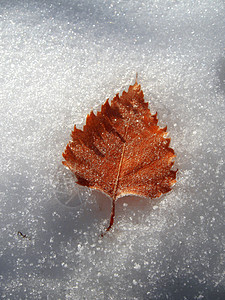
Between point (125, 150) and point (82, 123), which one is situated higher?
point (82, 123)

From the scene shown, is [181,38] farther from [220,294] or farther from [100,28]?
[220,294]

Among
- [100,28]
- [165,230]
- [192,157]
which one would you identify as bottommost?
[165,230]

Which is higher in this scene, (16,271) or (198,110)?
(198,110)

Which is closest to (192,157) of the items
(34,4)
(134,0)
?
(134,0)
